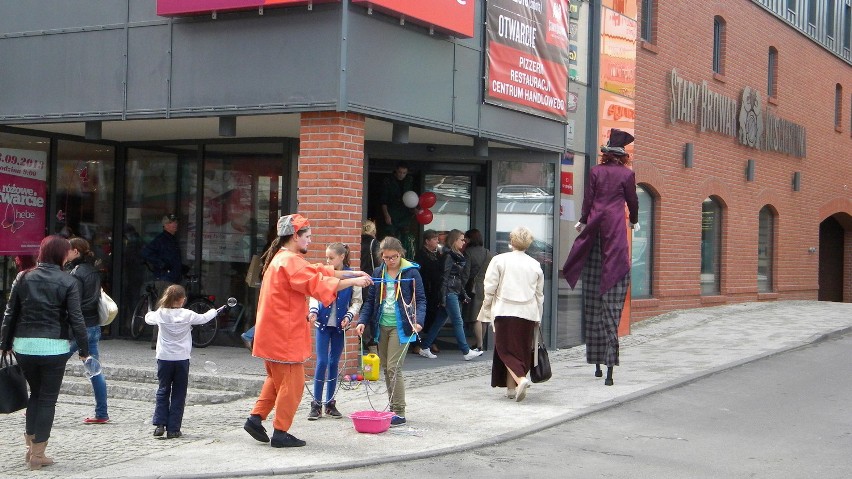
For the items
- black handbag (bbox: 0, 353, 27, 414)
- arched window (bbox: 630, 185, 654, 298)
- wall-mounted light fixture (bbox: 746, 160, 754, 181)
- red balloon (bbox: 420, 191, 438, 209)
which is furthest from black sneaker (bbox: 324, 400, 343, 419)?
wall-mounted light fixture (bbox: 746, 160, 754, 181)

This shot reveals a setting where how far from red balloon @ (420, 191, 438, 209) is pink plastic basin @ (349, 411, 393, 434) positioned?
21.5 ft

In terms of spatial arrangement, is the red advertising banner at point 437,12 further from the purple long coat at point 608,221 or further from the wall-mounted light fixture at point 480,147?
the purple long coat at point 608,221

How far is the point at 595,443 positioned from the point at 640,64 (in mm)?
10826

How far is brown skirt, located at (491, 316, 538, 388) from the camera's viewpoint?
1038cm

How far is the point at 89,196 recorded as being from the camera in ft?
48.6

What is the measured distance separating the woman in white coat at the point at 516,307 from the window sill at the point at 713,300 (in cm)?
1123

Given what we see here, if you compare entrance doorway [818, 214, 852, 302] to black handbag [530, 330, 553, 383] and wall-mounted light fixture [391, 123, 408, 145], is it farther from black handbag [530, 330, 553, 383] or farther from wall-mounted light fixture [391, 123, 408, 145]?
black handbag [530, 330, 553, 383]

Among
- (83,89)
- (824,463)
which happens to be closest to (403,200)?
(83,89)

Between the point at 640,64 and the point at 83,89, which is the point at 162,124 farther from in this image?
the point at 640,64

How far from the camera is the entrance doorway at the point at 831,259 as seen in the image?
103 ft

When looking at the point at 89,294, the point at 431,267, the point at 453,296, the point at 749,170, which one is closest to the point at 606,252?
the point at 453,296

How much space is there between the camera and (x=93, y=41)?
12.5 metres

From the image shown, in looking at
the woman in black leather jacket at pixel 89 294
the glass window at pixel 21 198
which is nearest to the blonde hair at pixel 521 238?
the woman in black leather jacket at pixel 89 294

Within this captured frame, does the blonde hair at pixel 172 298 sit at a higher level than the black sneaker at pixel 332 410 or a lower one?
higher
